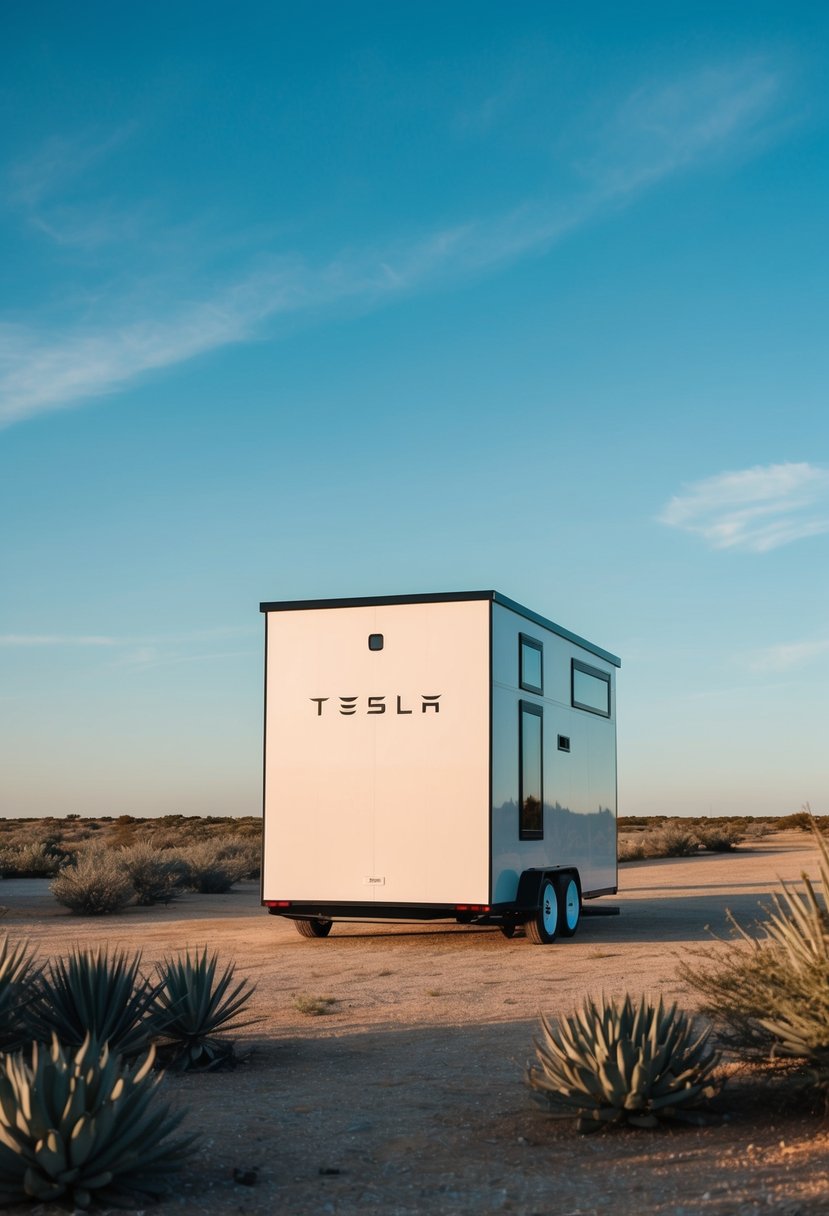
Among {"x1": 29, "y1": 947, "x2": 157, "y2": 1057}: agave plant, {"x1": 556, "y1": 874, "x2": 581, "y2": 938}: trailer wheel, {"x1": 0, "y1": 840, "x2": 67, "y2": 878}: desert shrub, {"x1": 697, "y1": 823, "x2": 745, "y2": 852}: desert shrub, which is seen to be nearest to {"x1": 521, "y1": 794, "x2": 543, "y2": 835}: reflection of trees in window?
{"x1": 556, "y1": 874, "x2": 581, "y2": 938}: trailer wheel

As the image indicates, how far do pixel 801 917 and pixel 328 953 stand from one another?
8840 millimetres

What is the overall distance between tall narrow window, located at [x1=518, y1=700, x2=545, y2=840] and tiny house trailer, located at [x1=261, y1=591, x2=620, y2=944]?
0.08ft

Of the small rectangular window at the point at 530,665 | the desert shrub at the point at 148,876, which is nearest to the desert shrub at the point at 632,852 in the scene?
the desert shrub at the point at 148,876

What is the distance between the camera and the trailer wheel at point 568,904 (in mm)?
15547

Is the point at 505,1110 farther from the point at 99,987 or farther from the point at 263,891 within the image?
the point at 263,891

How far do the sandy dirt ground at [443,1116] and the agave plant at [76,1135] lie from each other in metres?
0.15

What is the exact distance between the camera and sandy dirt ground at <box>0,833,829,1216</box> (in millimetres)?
5441

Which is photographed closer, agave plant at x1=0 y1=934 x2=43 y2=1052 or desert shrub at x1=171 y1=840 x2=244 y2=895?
agave plant at x1=0 y1=934 x2=43 y2=1052

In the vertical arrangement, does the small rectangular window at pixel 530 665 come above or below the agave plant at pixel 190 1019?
above

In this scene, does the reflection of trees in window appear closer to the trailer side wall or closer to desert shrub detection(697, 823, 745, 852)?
the trailer side wall

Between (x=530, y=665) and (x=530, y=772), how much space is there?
1.23 m

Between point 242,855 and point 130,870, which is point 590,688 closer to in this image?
point 130,870

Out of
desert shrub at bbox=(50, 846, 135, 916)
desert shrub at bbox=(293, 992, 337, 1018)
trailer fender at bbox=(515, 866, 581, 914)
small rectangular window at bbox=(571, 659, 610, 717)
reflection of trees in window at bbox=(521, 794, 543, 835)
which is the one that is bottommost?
desert shrub at bbox=(293, 992, 337, 1018)

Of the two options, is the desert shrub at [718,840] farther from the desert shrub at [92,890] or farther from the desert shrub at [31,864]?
the desert shrub at [92,890]
